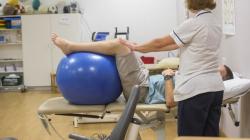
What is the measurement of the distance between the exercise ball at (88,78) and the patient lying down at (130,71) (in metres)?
0.05

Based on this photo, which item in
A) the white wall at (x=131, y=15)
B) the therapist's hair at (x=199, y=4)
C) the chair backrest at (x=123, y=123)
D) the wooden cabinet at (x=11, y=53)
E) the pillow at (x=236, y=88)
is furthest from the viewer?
the white wall at (x=131, y=15)

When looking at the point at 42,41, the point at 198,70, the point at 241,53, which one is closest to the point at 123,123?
the point at 198,70

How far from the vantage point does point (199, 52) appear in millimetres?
1909

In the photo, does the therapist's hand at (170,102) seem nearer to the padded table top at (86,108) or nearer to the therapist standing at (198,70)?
the padded table top at (86,108)

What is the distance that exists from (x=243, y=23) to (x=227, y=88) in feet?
2.09

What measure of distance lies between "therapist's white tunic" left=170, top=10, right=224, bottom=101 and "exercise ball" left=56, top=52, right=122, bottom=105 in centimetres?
63

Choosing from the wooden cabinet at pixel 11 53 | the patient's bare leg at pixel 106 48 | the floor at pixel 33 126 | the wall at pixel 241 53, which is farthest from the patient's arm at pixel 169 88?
the wooden cabinet at pixel 11 53

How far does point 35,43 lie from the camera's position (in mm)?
6863

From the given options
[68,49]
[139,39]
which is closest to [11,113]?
[68,49]

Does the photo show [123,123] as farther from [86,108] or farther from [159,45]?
[86,108]

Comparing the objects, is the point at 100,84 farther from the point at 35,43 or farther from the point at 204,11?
the point at 35,43

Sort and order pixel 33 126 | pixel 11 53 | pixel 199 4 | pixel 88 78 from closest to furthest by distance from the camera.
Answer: pixel 199 4 → pixel 88 78 → pixel 33 126 → pixel 11 53

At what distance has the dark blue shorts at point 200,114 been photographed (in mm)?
1963

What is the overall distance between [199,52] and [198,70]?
10 cm
